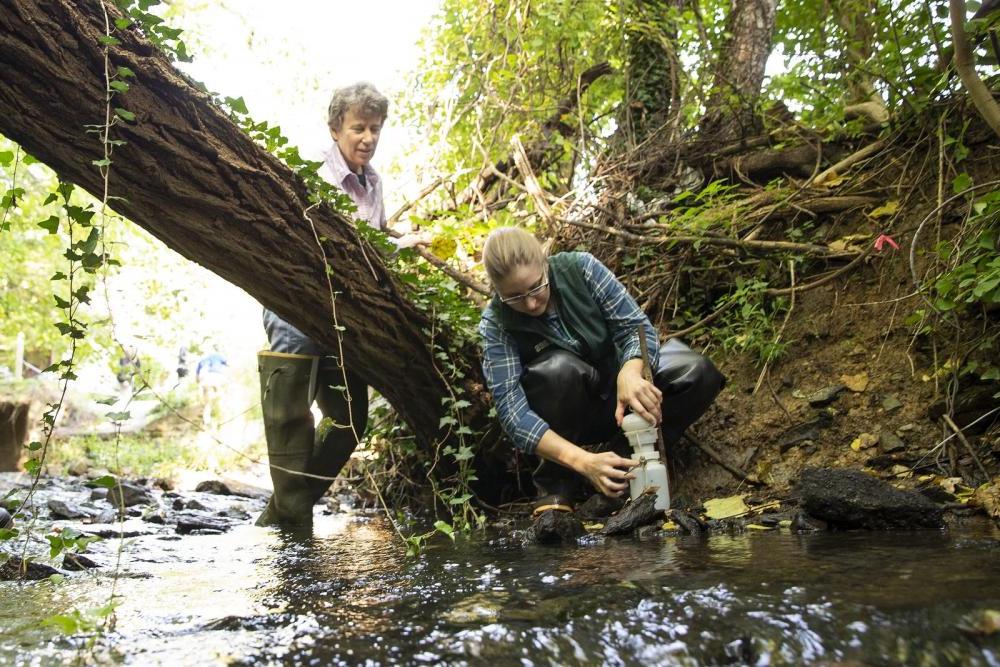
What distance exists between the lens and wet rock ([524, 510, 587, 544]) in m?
2.66

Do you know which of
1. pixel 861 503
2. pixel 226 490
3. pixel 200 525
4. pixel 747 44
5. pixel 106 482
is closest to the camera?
pixel 106 482

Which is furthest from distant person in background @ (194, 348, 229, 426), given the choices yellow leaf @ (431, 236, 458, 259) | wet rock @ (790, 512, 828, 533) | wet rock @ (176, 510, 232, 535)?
wet rock @ (790, 512, 828, 533)

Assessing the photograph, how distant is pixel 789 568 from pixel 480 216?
13.8 feet

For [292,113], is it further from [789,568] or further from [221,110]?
[789,568]

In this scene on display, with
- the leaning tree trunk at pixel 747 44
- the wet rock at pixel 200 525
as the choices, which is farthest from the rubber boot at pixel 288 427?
the leaning tree trunk at pixel 747 44

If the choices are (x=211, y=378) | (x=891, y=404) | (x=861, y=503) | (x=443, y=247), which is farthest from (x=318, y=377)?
(x=211, y=378)

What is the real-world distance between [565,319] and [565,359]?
0.21 m

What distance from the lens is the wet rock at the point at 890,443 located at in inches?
113

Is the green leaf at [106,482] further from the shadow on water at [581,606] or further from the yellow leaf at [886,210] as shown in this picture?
the yellow leaf at [886,210]

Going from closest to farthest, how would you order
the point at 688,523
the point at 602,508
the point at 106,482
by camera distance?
1. the point at 106,482
2. the point at 688,523
3. the point at 602,508

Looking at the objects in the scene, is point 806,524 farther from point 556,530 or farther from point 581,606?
point 581,606

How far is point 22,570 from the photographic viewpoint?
91.1 inches

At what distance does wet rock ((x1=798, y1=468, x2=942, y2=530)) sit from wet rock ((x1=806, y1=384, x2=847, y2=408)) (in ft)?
3.02

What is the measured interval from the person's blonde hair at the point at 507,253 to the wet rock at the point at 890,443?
1576 mm
